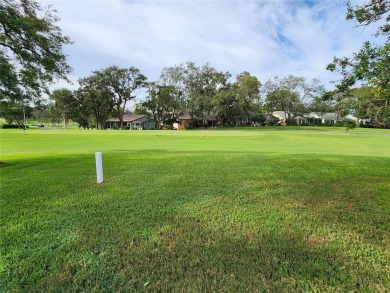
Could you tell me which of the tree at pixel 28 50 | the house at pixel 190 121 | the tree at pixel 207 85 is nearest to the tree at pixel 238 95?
the tree at pixel 207 85

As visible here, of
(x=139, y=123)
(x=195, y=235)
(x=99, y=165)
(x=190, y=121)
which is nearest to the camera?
(x=195, y=235)

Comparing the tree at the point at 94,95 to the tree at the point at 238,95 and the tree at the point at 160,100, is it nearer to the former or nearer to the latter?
the tree at the point at 160,100

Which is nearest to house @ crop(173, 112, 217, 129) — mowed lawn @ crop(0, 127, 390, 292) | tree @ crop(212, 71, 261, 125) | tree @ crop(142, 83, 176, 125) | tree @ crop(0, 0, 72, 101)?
tree @ crop(142, 83, 176, 125)

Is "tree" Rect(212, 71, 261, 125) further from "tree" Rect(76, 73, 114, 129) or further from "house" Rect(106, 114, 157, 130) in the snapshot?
"tree" Rect(76, 73, 114, 129)

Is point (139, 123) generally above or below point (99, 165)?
above

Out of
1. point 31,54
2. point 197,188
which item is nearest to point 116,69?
point 31,54

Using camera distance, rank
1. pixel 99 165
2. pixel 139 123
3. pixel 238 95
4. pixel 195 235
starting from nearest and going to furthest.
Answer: pixel 195 235 < pixel 99 165 < pixel 238 95 < pixel 139 123

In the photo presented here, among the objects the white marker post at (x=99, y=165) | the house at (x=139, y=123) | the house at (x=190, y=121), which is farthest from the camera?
the house at (x=139, y=123)

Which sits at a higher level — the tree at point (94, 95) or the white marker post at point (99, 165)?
the tree at point (94, 95)

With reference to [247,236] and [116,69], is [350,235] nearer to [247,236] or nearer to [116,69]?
[247,236]

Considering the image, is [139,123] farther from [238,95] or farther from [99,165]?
[99,165]

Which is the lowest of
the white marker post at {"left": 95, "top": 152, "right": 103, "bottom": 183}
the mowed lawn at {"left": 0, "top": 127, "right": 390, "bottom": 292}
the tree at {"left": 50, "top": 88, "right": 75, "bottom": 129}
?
the mowed lawn at {"left": 0, "top": 127, "right": 390, "bottom": 292}

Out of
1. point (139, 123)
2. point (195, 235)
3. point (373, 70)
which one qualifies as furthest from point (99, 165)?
point (139, 123)

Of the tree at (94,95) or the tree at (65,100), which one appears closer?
the tree at (94,95)
